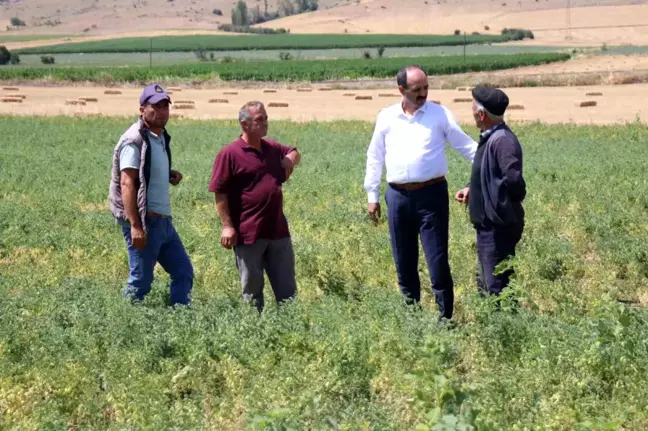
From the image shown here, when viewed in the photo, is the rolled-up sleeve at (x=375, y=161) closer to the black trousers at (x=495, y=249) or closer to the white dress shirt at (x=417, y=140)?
the white dress shirt at (x=417, y=140)

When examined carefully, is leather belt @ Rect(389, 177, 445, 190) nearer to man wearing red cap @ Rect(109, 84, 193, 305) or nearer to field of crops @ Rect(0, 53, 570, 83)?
man wearing red cap @ Rect(109, 84, 193, 305)

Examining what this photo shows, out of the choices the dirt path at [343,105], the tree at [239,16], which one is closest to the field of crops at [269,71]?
the dirt path at [343,105]

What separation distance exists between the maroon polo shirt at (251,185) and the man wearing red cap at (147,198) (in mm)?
462

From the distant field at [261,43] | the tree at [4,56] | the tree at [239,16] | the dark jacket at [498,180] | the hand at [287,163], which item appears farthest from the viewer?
the tree at [239,16]

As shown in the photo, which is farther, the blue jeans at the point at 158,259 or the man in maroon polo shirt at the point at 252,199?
the blue jeans at the point at 158,259

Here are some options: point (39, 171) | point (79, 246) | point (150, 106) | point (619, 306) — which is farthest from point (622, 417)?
point (39, 171)

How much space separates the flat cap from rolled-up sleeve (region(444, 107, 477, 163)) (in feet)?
1.03

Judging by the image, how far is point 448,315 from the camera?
7.35 m

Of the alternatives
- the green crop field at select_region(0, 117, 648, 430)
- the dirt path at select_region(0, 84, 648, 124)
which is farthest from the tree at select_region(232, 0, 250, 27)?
the green crop field at select_region(0, 117, 648, 430)

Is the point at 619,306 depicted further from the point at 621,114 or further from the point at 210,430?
the point at 621,114

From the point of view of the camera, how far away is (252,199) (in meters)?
7.04

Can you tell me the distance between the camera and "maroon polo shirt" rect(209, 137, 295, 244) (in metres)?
7.00

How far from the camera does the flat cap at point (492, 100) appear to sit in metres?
6.85

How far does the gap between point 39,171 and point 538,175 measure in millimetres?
8380
